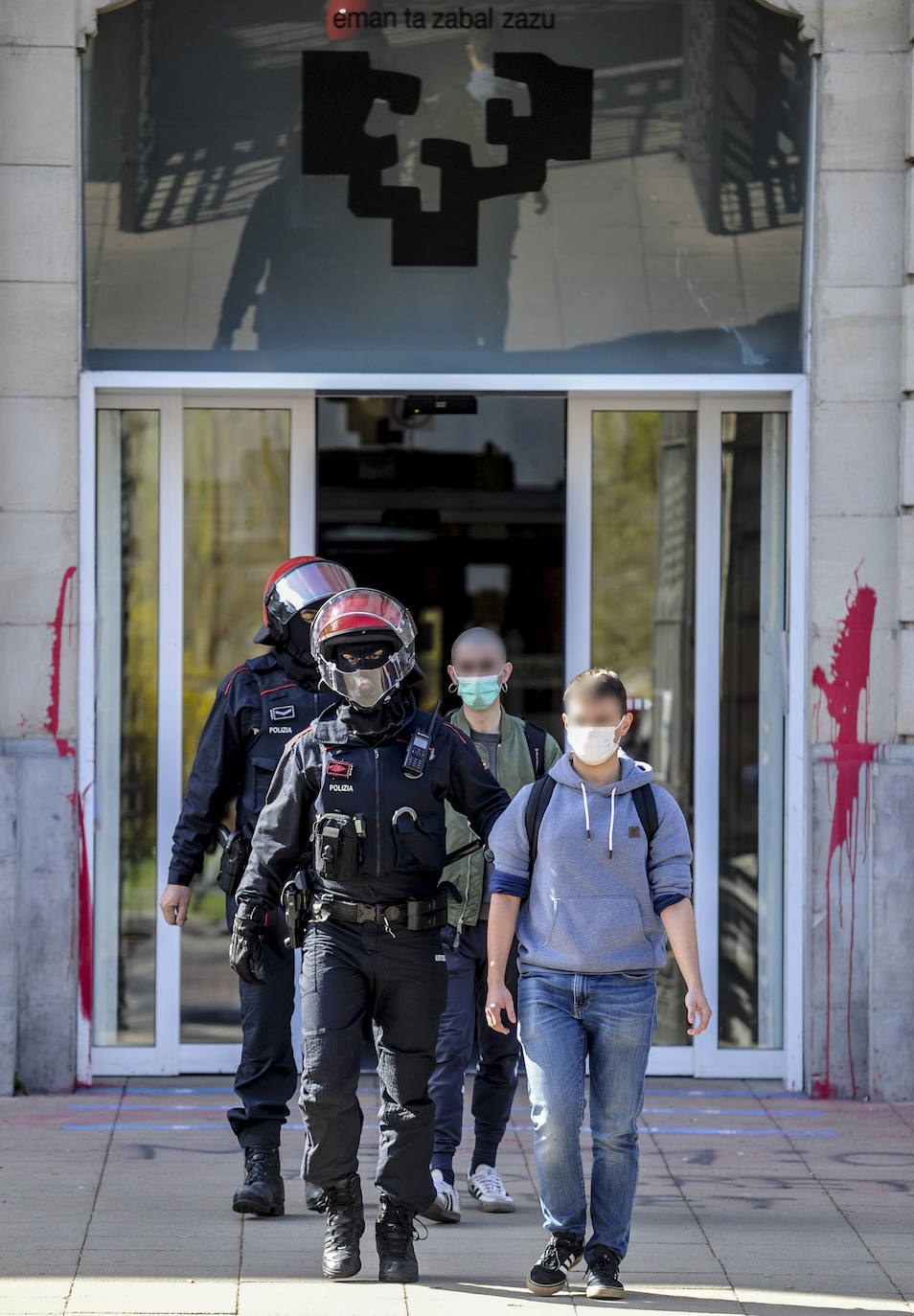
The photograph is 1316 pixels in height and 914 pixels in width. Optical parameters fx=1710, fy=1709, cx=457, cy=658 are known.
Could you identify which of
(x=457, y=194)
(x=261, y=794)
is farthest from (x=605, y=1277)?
(x=457, y=194)

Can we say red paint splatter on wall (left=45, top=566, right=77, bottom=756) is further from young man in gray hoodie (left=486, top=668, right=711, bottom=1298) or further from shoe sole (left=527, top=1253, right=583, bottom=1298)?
shoe sole (left=527, top=1253, right=583, bottom=1298)

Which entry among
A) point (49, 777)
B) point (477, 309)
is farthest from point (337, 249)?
point (49, 777)

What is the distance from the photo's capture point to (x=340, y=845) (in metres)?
4.67

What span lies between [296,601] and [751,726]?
2634 mm

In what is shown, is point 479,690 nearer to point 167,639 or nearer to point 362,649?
point 362,649

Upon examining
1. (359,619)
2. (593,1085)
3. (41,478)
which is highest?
(41,478)

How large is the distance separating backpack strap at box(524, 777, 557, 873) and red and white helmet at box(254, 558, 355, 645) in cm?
114

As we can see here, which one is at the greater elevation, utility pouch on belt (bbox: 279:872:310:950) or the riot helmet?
the riot helmet

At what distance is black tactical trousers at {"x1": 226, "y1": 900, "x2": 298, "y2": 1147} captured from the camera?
17.6 ft

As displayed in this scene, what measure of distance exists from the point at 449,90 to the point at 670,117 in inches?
36.9

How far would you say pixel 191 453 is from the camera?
7.30 m

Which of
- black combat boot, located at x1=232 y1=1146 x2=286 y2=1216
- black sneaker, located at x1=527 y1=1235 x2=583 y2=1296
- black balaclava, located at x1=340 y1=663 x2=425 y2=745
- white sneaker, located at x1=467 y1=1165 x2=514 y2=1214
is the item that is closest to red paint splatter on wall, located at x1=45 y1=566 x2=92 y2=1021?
black combat boot, located at x1=232 y1=1146 x2=286 y2=1216

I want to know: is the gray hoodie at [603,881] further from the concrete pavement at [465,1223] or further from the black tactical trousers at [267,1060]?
the black tactical trousers at [267,1060]

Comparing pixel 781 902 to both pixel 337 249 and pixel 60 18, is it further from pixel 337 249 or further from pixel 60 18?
pixel 60 18
